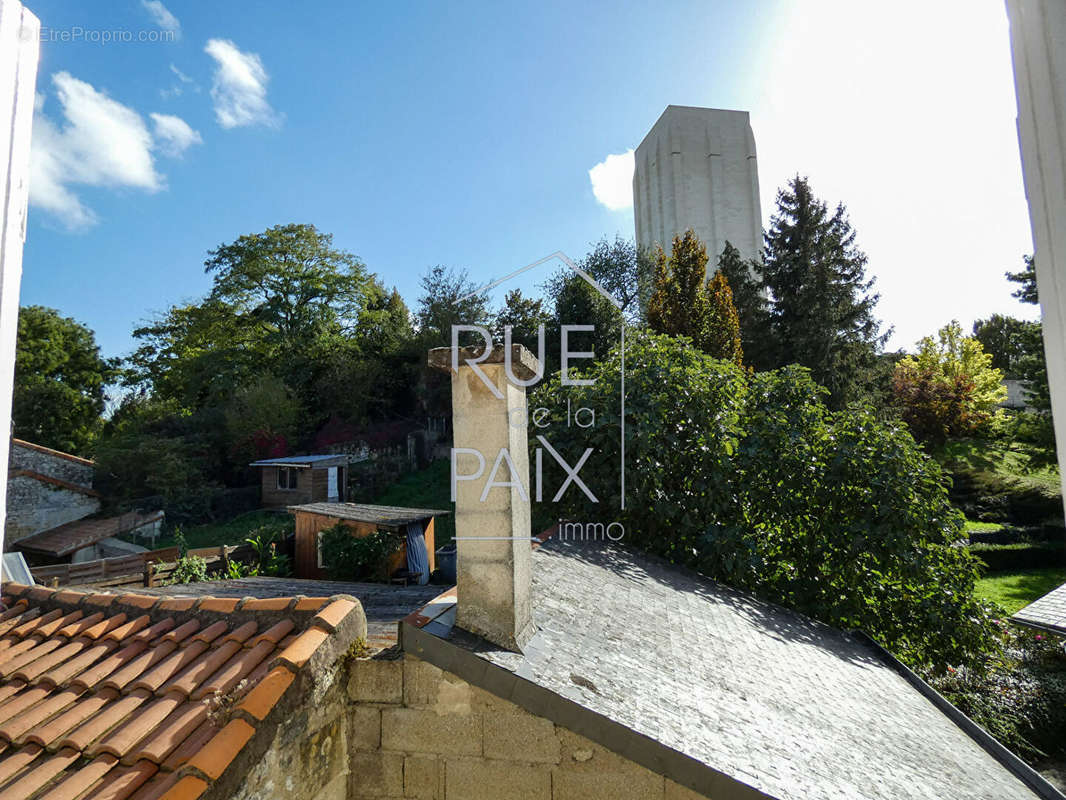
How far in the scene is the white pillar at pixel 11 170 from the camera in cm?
75

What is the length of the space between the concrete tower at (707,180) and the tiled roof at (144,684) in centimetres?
2719

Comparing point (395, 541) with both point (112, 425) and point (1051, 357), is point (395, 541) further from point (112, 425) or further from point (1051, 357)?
point (112, 425)

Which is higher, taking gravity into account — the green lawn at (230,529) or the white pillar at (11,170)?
the white pillar at (11,170)

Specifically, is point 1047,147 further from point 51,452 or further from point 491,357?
point 51,452

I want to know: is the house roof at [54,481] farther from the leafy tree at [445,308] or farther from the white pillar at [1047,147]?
the white pillar at [1047,147]

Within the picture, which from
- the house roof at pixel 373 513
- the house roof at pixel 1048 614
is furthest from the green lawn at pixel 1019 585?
the house roof at pixel 373 513

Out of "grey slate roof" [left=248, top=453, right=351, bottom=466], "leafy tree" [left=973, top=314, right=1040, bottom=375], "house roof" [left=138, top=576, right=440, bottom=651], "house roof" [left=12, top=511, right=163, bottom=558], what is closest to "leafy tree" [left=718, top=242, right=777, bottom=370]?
"grey slate roof" [left=248, top=453, right=351, bottom=466]

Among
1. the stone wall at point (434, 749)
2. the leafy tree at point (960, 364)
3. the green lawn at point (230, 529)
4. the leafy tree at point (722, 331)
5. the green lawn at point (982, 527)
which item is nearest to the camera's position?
the stone wall at point (434, 749)

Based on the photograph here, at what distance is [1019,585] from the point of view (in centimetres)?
1430

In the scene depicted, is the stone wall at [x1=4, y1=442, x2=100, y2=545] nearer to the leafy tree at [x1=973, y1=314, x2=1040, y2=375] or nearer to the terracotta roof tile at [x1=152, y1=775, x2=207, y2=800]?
the terracotta roof tile at [x1=152, y1=775, x2=207, y2=800]

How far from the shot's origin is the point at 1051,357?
730mm

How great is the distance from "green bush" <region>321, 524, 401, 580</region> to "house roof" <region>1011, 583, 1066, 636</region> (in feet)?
30.6
